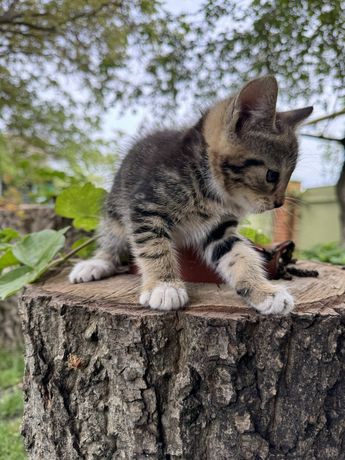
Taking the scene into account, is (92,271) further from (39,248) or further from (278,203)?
(278,203)

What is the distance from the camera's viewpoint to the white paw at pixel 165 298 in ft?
3.08

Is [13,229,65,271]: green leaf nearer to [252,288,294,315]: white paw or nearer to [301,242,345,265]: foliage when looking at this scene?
[252,288,294,315]: white paw

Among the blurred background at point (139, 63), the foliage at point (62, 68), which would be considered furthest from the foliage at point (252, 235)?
the foliage at point (62, 68)

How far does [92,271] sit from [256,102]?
750 millimetres

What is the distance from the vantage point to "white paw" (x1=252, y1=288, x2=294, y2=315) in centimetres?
90

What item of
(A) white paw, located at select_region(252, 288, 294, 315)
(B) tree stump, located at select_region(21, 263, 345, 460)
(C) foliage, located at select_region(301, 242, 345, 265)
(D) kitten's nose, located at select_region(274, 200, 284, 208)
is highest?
(D) kitten's nose, located at select_region(274, 200, 284, 208)

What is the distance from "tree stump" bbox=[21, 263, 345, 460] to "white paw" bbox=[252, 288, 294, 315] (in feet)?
0.06

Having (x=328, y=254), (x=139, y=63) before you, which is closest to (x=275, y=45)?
(x=139, y=63)

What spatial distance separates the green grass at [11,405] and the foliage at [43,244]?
2.62 ft

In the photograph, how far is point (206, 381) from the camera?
893mm

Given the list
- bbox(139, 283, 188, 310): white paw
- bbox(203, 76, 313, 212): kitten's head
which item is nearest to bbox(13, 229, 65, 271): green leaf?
bbox(139, 283, 188, 310): white paw

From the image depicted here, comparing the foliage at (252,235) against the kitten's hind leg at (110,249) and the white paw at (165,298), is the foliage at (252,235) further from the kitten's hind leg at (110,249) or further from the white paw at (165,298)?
the white paw at (165,298)

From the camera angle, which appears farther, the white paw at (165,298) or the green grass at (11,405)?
the green grass at (11,405)

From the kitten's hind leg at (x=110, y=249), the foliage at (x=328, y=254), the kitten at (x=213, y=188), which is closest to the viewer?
the kitten at (x=213, y=188)
